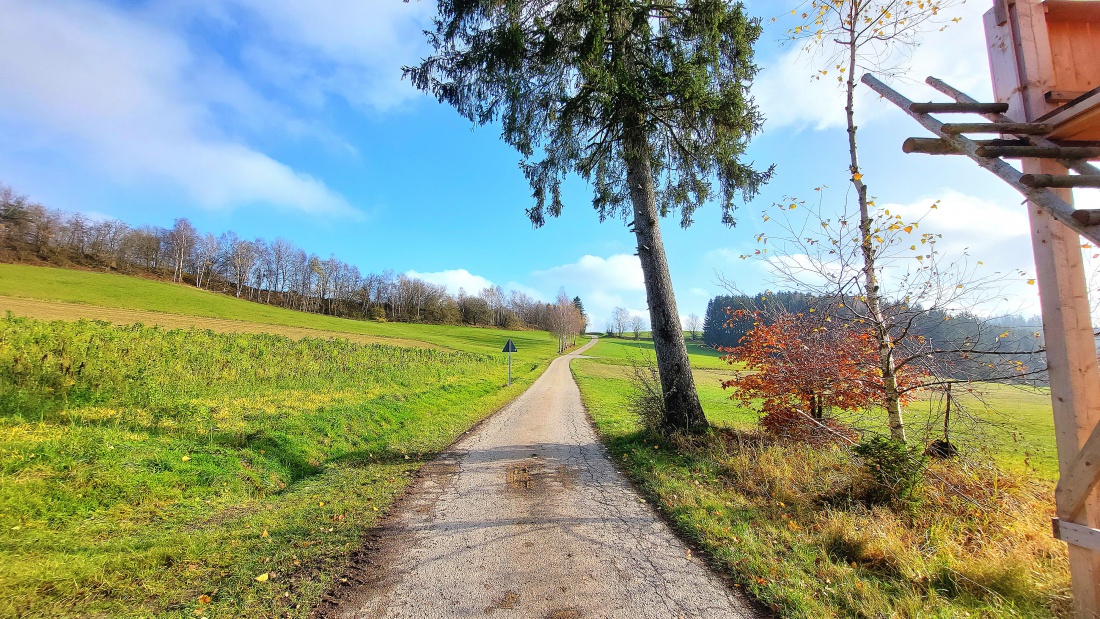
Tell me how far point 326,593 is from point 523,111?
305 inches

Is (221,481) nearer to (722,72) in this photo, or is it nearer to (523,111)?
(523,111)

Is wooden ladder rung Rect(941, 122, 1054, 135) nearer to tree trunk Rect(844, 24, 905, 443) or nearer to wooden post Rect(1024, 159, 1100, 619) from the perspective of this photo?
wooden post Rect(1024, 159, 1100, 619)

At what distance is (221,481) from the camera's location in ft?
17.0

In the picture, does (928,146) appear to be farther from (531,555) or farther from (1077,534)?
(531,555)

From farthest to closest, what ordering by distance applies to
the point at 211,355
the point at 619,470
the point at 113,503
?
the point at 211,355, the point at 619,470, the point at 113,503

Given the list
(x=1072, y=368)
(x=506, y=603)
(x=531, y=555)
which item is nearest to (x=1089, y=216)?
(x=1072, y=368)

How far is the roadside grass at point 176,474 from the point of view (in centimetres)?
285

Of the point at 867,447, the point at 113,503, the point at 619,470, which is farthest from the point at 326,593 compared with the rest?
the point at 867,447

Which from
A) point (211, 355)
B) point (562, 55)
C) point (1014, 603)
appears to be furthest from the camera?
point (211, 355)

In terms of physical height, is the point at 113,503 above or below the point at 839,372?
below

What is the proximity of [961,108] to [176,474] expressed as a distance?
849 centimetres

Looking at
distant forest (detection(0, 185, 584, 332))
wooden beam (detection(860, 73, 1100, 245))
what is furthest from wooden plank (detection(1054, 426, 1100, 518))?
distant forest (detection(0, 185, 584, 332))

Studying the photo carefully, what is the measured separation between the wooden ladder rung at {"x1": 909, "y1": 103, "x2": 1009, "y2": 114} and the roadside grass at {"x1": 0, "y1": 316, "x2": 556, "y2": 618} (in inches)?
212

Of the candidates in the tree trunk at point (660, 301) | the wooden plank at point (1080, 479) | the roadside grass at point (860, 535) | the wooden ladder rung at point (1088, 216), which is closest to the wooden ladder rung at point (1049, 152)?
the wooden ladder rung at point (1088, 216)
